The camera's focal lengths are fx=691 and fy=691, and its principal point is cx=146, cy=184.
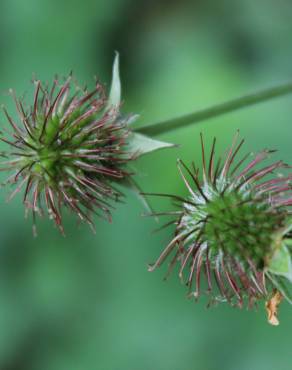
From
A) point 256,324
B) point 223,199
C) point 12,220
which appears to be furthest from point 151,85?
point 223,199

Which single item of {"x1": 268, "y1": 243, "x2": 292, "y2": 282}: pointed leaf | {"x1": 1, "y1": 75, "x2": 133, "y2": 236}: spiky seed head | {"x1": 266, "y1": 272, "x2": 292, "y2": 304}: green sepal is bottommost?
{"x1": 266, "y1": 272, "x2": 292, "y2": 304}: green sepal

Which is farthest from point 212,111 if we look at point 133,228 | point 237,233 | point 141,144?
point 133,228

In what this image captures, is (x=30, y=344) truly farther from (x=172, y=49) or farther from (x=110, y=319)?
(x=172, y=49)

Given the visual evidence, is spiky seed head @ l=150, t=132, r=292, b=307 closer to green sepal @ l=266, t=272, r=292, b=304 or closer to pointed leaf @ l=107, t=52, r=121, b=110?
green sepal @ l=266, t=272, r=292, b=304

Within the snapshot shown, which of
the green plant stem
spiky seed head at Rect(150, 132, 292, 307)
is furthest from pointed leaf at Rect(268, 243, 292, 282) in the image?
the green plant stem

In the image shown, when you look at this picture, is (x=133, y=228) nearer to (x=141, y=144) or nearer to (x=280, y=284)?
(x=141, y=144)

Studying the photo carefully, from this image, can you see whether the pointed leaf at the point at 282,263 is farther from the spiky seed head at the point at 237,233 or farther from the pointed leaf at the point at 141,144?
the pointed leaf at the point at 141,144

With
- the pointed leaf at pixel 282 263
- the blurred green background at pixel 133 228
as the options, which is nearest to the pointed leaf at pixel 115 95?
the pointed leaf at pixel 282 263

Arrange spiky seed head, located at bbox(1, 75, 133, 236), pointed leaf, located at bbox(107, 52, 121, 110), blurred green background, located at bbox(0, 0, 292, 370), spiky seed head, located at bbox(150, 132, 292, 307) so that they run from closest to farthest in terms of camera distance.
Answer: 1. spiky seed head, located at bbox(150, 132, 292, 307)
2. spiky seed head, located at bbox(1, 75, 133, 236)
3. pointed leaf, located at bbox(107, 52, 121, 110)
4. blurred green background, located at bbox(0, 0, 292, 370)
